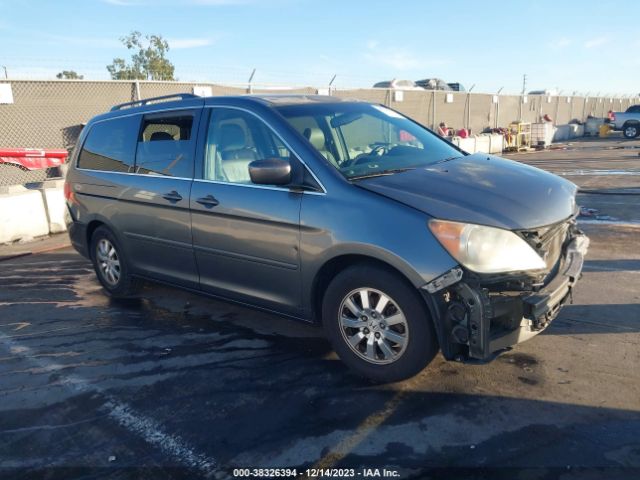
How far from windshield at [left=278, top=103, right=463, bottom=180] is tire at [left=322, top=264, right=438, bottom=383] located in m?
0.75

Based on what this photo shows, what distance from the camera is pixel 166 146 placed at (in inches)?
182

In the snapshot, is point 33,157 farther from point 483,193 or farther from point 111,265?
point 483,193

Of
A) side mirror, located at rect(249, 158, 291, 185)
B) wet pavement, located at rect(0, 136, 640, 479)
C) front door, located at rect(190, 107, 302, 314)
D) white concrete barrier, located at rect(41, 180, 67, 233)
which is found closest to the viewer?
wet pavement, located at rect(0, 136, 640, 479)

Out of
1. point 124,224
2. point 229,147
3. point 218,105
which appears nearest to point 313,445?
point 229,147

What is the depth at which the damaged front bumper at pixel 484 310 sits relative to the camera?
2.96 meters

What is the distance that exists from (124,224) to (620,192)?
9340 millimetres

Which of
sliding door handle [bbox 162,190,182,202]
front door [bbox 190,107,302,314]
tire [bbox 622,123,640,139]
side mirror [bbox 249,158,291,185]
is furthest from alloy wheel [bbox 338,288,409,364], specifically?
tire [bbox 622,123,640,139]

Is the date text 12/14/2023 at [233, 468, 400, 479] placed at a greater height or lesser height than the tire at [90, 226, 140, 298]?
lesser

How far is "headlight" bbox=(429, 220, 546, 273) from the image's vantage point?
3.00 metres

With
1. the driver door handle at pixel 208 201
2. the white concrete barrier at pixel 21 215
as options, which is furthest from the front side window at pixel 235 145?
the white concrete barrier at pixel 21 215

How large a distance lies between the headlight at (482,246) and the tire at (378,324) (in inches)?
14.5

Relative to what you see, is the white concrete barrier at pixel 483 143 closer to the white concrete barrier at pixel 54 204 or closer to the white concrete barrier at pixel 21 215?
the white concrete barrier at pixel 54 204

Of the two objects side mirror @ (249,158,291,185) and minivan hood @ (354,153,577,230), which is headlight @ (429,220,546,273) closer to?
minivan hood @ (354,153,577,230)

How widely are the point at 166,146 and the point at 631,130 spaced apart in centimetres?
3140
